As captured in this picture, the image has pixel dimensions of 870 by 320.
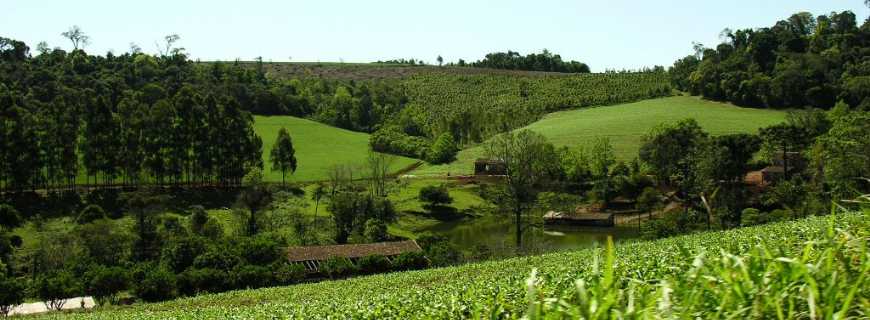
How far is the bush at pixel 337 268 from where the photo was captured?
46594 mm

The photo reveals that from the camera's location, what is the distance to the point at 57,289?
131ft

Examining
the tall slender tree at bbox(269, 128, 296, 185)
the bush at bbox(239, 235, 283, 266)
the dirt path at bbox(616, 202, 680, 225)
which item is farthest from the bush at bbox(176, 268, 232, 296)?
the dirt path at bbox(616, 202, 680, 225)

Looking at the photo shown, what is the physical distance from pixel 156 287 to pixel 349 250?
14.8m

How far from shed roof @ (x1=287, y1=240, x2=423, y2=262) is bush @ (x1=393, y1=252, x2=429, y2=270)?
2.61m

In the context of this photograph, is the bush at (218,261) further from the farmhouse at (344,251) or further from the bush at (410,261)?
the bush at (410,261)

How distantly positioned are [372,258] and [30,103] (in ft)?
182

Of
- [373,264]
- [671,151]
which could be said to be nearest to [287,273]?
[373,264]

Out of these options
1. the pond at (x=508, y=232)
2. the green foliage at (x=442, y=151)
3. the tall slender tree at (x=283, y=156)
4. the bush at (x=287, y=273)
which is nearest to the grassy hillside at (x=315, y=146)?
the green foliage at (x=442, y=151)

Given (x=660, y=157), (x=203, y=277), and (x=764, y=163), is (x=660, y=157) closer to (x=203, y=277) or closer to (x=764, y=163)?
(x=764, y=163)

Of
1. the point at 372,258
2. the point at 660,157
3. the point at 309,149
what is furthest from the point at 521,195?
the point at 309,149

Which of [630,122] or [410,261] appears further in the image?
[630,122]

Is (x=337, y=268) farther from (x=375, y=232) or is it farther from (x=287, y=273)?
(x=375, y=232)

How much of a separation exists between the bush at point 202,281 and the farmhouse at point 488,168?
5443 cm

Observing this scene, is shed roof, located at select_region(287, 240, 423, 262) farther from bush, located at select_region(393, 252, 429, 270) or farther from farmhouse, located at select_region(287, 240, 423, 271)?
bush, located at select_region(393, 252, 429, 270)
